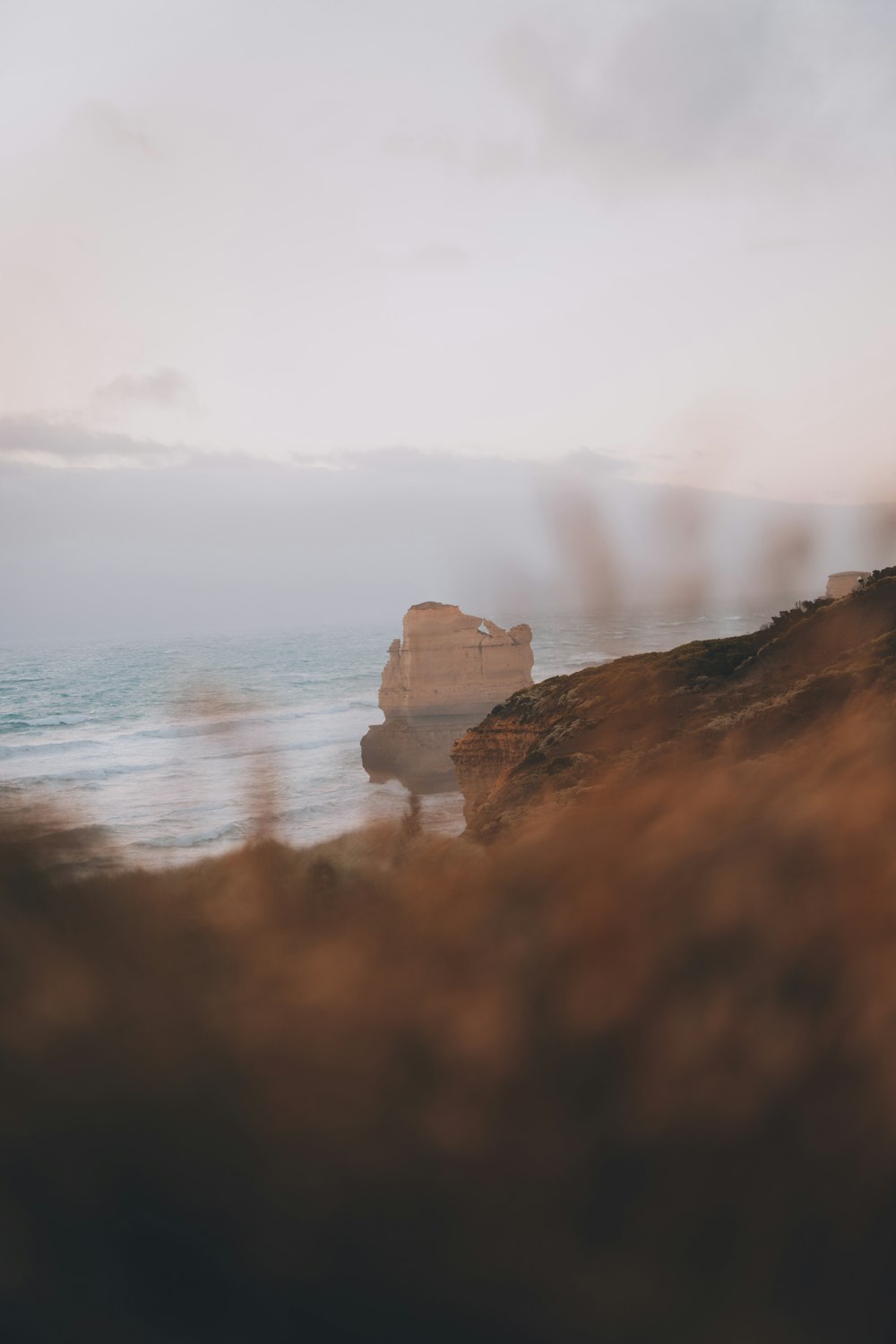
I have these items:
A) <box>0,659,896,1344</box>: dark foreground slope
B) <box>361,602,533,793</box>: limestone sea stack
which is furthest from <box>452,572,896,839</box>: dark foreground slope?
<box>361,602,533,793</box>: limestone sea stack

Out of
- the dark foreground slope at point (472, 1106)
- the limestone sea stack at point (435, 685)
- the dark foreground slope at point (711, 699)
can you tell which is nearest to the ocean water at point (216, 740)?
the dark foreground slope at point (711, 699)

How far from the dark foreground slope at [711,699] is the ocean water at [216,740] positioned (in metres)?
0.56

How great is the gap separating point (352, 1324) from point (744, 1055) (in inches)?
40.9

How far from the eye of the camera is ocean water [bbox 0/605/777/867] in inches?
170

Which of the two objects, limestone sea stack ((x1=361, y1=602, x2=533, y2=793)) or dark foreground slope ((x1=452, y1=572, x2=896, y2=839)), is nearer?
dark foreground slope ((x1=452, y1=572, x2=896, y2=839))

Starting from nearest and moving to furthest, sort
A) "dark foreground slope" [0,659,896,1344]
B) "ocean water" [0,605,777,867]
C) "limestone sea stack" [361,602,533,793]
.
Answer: "dark foreground slope" [0,659,896,1344] < "ocean water" [0,605,777,867] < "limestone sea stack" [361,602,533,793]

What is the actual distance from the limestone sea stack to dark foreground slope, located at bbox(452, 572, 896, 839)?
28146 millimetres

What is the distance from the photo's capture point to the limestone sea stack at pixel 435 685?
34188 millimetres

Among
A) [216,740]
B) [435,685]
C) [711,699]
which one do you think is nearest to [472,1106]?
[711,699]

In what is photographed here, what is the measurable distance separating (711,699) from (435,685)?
3043cm

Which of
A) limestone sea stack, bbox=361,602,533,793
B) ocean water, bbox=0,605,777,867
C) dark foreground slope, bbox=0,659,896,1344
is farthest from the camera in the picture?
limestone sea stack, bbox=361,602,533,793

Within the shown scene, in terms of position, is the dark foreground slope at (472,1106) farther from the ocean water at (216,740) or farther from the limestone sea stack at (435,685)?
the limestone sea stack at (435,685)

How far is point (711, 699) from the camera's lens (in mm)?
4719

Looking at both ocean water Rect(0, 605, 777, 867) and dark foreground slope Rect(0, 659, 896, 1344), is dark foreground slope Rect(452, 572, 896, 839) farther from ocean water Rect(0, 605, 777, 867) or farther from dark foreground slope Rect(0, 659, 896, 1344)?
dark foreground slope Rect(0, 659, 896, 1344)
